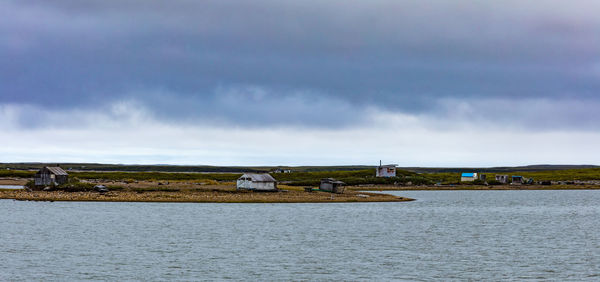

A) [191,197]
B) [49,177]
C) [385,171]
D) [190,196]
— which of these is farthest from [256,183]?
[385,171]

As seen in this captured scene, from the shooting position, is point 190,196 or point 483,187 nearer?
point 190,196

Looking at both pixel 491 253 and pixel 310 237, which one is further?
pixel 310 237

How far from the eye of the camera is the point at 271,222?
262 ft

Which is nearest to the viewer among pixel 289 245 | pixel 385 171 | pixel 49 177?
pixel 289 245

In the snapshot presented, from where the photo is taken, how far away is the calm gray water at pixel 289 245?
43812 millimetres

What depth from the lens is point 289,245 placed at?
5844 cm

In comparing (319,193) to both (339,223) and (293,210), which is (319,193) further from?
(339,223)

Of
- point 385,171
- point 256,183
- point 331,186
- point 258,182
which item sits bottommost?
point 331,186

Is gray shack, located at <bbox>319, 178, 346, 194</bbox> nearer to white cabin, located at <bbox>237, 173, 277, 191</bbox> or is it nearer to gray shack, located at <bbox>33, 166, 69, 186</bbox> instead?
white cabin, located at <bbox>237, 173, 277, 191</bbox>

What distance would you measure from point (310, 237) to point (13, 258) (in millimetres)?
28568

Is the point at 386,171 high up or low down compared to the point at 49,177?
up

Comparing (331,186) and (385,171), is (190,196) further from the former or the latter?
(385,171)

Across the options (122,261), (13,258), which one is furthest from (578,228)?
(13,258)

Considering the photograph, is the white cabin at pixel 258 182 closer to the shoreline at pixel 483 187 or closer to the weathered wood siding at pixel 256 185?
the weathered wood siding at pixel 256 185
